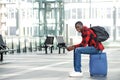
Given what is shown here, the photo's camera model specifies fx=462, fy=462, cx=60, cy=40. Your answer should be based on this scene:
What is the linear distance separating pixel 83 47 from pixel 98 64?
1.97ft

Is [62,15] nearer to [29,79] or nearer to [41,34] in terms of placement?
[41,34]

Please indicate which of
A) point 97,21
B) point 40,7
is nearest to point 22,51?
point 40,7

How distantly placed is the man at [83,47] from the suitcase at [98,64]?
20 cm

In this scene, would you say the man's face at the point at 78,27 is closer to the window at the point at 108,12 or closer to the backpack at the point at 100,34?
the backpack at the point at 100,34

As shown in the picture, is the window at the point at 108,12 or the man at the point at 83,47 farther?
the window at the point at 108,12

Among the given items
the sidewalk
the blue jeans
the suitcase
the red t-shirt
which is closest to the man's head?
the red t-shirt

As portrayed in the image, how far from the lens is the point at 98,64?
11.5 metres

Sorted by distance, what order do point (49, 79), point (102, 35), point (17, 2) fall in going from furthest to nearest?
point (17, 2)
point (102, 35)
point (49, 79)

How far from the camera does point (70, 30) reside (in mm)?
42562

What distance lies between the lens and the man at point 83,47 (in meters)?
11.5

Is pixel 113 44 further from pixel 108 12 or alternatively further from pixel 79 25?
pixel 79 25

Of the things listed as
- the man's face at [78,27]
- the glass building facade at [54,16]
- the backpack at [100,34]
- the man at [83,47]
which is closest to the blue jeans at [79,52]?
the man at [83,47]

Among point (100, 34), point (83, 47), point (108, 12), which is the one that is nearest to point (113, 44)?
point (108, 12)

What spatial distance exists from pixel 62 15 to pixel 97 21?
278 inches
